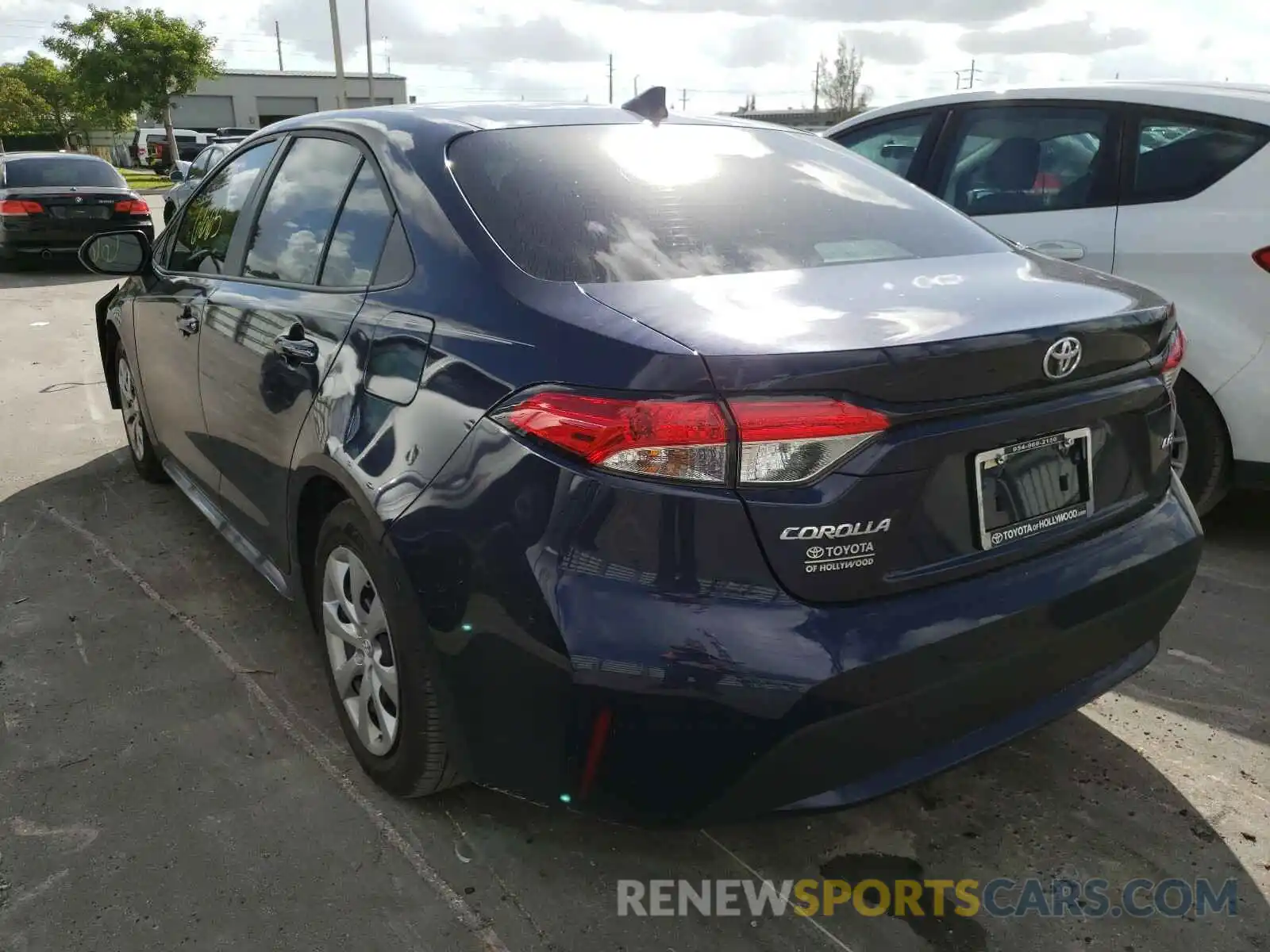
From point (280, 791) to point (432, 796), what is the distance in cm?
A: 39

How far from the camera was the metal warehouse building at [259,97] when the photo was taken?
67.9 m

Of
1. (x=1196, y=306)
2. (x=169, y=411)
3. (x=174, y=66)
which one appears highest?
(x=174, y=66)

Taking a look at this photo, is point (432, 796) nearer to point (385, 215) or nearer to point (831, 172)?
point (385, 215)

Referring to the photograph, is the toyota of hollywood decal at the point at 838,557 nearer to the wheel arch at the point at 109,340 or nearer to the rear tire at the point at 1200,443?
the rear tire at the point at 1200,443

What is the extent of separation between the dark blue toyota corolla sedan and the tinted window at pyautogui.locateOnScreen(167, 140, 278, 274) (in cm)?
77

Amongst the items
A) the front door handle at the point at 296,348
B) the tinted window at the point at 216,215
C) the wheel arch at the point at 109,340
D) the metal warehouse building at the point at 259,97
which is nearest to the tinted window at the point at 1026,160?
the tinted window at the point at 216,215

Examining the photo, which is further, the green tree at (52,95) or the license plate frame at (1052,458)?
the green tree at (52,95)

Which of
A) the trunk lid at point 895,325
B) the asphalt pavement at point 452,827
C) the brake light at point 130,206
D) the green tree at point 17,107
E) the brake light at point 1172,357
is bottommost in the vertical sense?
the asphalt pavement at point 452,827

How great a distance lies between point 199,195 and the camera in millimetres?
3852

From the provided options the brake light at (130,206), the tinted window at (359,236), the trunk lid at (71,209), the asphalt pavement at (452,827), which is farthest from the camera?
the brake light at (130,206)

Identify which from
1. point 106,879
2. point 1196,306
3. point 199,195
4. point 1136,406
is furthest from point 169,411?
point 1196,306

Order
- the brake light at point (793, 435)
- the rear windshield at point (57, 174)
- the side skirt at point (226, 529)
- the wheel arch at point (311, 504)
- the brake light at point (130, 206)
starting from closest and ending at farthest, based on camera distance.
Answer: the brake light at point (793, 435), the wheel arch at point (311, 504), the side skirt at point (226, 529), the rear windshield at point (57, 174), the brake light at point (130, 206)

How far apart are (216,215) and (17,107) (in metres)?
60.7

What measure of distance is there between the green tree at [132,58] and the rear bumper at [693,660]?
44.0 meters
